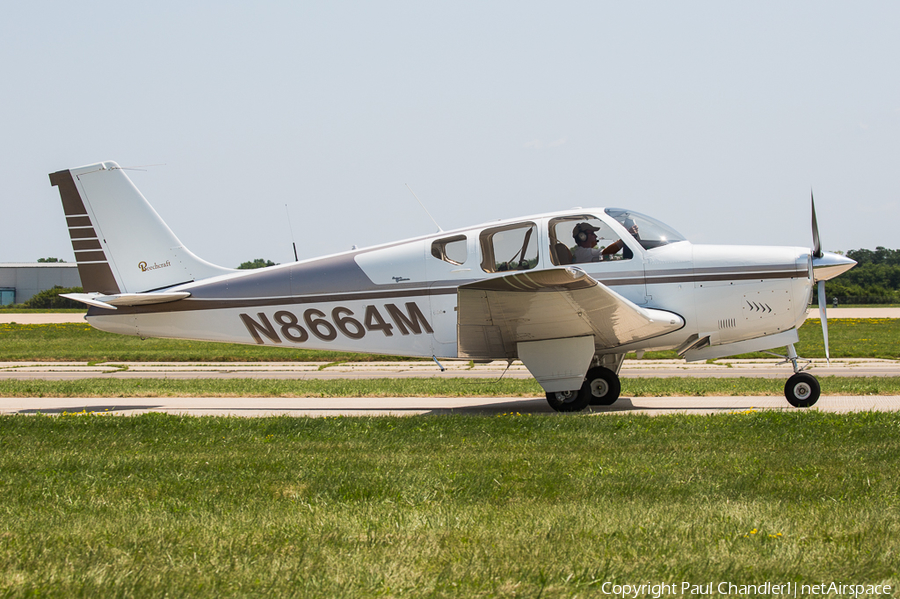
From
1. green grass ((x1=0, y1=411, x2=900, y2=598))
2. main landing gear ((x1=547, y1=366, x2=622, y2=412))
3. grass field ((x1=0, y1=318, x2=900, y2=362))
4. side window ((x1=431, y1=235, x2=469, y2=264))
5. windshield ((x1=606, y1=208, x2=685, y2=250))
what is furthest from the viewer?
grass field ((x1=0, y1=318, x2=900, y2=362))

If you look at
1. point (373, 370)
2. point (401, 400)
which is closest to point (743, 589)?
point (401, 400)

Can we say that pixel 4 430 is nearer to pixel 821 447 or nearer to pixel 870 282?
pixel 821 447

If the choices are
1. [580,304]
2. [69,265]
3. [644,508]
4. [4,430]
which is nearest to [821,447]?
[644,508]

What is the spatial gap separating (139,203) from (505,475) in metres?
9.13

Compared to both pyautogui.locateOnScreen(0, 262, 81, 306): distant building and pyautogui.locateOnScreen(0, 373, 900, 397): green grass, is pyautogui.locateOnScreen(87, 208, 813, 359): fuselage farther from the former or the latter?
pyautogui.locateOnScreen(0, 262, 81, 306): distant building

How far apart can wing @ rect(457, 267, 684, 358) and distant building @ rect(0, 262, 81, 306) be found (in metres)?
95.7

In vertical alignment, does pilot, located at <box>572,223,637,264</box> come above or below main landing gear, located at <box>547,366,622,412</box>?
above

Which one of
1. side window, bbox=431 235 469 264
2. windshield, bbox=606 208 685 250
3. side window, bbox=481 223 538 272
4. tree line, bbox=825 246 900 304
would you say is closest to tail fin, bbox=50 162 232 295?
side window, bbox=431 235 469 264

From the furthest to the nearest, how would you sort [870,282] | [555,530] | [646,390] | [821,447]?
1. [870,282]
2. [646,390]
3. [821,447]
4. [555,530]

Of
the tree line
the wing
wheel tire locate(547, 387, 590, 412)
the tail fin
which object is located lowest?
the tree line

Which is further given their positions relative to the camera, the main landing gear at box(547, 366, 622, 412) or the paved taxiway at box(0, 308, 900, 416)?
the paved taxiway at box(0, 308, 900, 416)

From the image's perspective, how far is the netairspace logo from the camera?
3.37 meters

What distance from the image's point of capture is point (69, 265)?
95.9 meters

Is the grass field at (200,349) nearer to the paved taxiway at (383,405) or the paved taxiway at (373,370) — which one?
the paved taxiway at (373,370)
